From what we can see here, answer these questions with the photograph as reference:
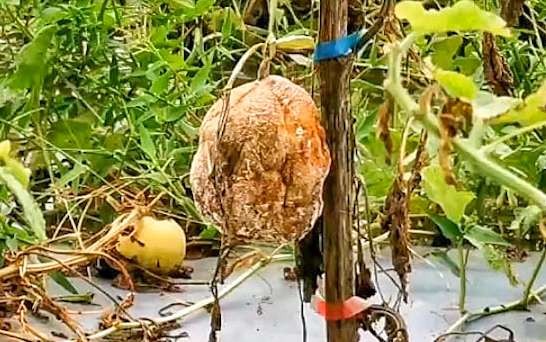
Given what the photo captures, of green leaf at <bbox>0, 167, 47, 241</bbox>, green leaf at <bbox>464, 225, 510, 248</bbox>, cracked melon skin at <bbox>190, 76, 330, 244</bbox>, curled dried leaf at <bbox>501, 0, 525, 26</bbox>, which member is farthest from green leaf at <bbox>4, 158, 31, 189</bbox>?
green leaf at <bbox>464, 225, 510, 248</bbox>

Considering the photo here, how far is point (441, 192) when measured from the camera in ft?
1.69

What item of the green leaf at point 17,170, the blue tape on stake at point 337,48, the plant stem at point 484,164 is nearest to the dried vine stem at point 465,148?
the plant stem at point 484,164

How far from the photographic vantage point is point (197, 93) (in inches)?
43.1

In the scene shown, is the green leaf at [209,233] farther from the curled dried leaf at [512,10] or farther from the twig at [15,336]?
the curled dried leaf at [512,10]

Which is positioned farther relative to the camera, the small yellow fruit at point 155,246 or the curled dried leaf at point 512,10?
the small yellow fruit at point 155,246

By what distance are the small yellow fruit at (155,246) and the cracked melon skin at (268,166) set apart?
1.53 ft

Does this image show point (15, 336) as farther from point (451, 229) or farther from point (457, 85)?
point (457, 85)

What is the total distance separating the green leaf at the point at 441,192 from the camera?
50 centimetres

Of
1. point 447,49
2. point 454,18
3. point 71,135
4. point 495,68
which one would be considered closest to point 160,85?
point 71,135

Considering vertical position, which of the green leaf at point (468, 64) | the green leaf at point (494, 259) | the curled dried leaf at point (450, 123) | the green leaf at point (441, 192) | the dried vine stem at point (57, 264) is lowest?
the green leaf at point (494, 259)

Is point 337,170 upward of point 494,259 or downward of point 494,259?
upward

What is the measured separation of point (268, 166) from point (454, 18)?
0.21 metres

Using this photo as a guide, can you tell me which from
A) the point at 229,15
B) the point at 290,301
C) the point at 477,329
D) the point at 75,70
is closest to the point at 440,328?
the point at 477,329

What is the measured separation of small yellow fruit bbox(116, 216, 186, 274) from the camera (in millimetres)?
1057
